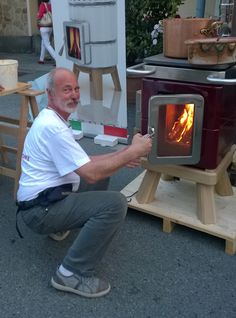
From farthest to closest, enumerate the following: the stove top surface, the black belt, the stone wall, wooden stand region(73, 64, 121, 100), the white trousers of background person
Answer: the stone wall < the white trousers of background person < wooden stand region(73, 64, 121, 100) < the stove top surface < the black belt

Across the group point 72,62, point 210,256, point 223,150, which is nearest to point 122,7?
point 72,62

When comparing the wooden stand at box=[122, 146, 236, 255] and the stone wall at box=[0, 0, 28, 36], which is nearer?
the wooden stand at box=[122, 146, 236, 255]

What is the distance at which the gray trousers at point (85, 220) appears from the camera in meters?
1.93

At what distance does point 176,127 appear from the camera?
240cm

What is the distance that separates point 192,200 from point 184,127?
61 cm

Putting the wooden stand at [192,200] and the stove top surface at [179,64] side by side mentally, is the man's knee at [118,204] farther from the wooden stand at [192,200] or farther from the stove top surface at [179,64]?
the stove top surface at [179,64]

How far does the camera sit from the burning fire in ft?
7.57

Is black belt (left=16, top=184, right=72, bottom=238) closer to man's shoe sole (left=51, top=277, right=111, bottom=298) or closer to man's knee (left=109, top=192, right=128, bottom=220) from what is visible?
man's knee (left=109, top=192, right=128, bottom=220)

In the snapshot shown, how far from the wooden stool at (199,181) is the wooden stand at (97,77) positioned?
51.2 inches

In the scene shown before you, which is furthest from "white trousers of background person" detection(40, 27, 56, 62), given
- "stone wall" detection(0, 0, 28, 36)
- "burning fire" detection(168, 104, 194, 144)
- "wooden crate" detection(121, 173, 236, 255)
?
"burning fire" detection(168, 104, 194, 144)

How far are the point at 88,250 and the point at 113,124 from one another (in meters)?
2.12

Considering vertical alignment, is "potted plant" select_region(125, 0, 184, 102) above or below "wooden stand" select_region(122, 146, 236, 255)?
above

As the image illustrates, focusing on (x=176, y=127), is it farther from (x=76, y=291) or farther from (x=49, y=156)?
(x=76, y=291)

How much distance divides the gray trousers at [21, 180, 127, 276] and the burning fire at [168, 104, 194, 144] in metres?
0.62
